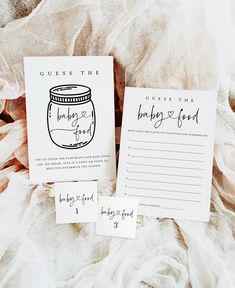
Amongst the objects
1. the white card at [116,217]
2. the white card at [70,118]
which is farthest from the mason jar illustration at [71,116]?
the white card at [116,217]

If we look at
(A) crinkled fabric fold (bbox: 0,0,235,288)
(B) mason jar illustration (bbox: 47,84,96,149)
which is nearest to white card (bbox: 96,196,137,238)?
(A) crinkled fabric fold (bbox: 0,0,235,288)

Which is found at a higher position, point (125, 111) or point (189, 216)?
point (125, 111)

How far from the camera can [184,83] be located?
26.0 inches

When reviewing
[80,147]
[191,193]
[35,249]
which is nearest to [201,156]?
[191,193]

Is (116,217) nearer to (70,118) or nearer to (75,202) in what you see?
(75,202)

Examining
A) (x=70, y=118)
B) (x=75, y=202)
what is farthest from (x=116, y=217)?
(x=70, y=118)

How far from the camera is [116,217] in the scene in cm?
67

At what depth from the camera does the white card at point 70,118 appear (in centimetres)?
66

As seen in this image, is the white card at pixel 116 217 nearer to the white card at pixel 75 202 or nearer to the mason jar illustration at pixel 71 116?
Answer: the white card at pixel 75 202

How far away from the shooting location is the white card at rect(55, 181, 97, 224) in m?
0.67

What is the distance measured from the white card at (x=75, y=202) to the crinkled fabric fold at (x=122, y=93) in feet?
0.05

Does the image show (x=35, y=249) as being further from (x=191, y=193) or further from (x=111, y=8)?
(x=111, y=8)

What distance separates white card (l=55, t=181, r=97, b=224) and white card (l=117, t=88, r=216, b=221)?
0.06 meters

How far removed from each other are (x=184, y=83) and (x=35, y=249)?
1.26 ft
